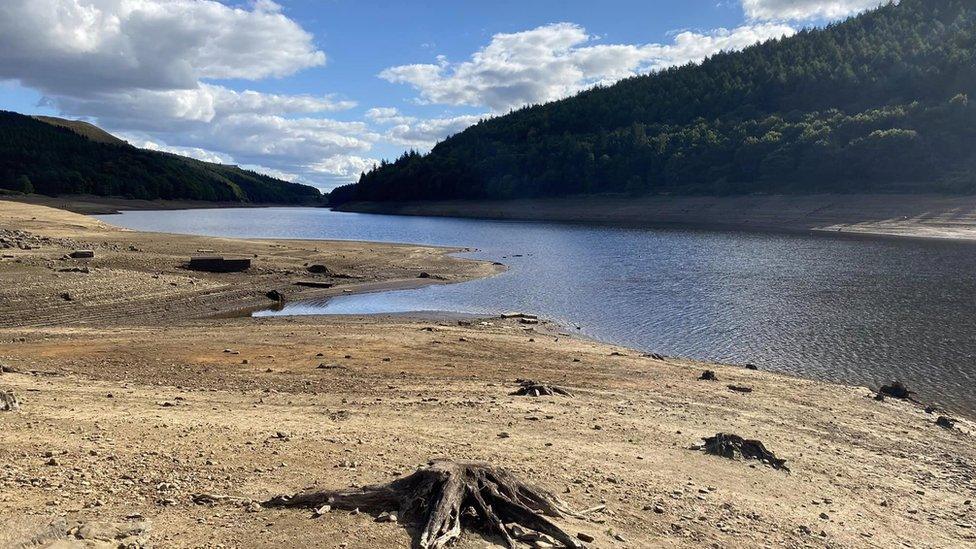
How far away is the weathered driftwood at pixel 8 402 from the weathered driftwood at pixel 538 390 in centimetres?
718

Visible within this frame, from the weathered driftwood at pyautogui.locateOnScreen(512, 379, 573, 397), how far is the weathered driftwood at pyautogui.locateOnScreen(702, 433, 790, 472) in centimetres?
317

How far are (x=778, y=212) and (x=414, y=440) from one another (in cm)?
7710

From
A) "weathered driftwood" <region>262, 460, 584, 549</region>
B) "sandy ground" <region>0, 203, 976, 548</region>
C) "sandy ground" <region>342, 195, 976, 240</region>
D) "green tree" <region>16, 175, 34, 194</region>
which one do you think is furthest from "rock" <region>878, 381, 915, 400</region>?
"green tree" <region>16, 175, 34, 194</region>

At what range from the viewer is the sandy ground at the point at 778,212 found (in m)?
61.0

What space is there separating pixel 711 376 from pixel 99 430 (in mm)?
11409

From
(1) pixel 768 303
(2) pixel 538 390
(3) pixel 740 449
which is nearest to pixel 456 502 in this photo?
(3) pixel 740 449

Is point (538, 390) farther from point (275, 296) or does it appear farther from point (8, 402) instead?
point (275, 296)

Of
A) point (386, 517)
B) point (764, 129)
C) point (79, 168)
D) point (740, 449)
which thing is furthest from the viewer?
point (79, 168)

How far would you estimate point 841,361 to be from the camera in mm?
16969

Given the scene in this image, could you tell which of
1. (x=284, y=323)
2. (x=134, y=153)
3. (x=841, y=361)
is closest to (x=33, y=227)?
(x=284, y=323)

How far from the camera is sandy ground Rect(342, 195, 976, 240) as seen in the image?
61031mm

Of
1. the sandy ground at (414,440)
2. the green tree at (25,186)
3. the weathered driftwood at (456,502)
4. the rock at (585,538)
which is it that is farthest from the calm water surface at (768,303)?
the green tree at (25,186)

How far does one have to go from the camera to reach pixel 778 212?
76125 millimetres

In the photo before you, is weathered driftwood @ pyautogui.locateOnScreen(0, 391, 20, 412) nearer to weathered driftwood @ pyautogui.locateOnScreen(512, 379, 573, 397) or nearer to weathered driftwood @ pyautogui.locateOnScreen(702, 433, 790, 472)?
weathered driftwood @ pyautogui.locateOnScreen(512, 379, 573, 397)
